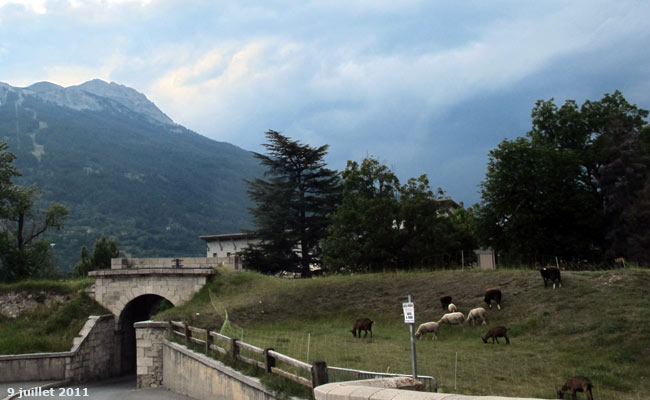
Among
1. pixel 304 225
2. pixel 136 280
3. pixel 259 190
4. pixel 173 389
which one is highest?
pixel 259 190

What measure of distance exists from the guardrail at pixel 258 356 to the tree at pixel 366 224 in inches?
702

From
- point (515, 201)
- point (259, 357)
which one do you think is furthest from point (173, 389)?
point (515, 201)

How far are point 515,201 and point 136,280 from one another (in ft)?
81.5

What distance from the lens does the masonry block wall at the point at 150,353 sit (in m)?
23.1

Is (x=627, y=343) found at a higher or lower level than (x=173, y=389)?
higher

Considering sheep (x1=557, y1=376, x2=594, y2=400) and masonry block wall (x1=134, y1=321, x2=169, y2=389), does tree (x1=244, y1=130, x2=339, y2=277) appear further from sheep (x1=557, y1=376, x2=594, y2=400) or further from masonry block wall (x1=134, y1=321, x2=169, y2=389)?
sheep (x1=557, y1=376, x2=594, y2=400)

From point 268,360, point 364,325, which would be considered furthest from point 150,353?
point 268,360

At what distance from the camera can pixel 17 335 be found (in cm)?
2705

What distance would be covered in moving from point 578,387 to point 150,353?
1741cm

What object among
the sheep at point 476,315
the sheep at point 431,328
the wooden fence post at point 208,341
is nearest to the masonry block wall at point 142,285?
the wooden fence post at point 208,341

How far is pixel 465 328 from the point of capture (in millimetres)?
20328

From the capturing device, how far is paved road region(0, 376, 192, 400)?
2049 cm

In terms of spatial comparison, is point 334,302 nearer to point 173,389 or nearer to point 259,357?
point 173,389

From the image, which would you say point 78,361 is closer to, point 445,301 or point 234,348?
point 234,348
